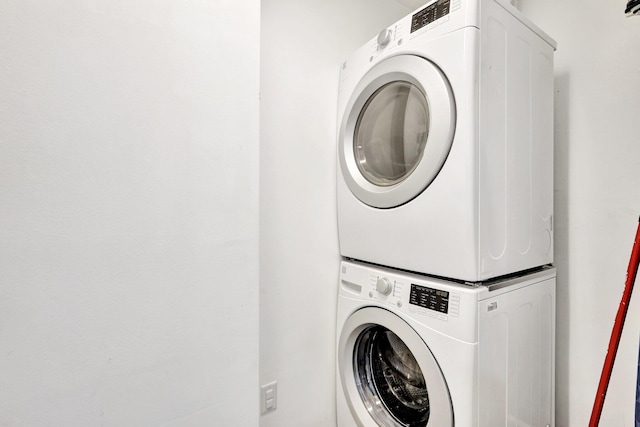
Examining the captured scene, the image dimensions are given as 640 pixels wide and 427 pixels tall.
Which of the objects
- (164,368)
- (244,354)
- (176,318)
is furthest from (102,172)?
(244,354)

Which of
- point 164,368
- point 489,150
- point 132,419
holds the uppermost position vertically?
point 489,150

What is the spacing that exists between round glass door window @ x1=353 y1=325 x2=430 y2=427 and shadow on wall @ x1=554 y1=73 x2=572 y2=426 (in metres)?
0.67

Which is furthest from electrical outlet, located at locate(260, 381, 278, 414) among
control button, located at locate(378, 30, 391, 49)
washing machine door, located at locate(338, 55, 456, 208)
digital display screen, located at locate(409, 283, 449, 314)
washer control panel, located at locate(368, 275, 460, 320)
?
control button, located at locate(378, 30, 391, 49)

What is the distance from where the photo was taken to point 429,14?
1.16 metres

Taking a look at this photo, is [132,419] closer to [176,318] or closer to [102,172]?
[176,318]

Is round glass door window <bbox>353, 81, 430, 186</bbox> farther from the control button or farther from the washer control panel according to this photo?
the washer control panel

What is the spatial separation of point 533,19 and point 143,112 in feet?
5.74

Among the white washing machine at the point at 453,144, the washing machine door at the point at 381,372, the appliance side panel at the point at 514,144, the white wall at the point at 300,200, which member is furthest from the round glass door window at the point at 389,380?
the appliance side panel at the point at 514,144

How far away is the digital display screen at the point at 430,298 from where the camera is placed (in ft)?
3.61

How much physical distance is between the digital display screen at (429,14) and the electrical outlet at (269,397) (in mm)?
1484

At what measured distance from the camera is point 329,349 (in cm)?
159

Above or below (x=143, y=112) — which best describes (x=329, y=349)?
below

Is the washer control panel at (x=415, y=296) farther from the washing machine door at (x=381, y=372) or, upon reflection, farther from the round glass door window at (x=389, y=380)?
the round glass door window at (x=389, y=380)

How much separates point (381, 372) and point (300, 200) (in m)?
0.84
